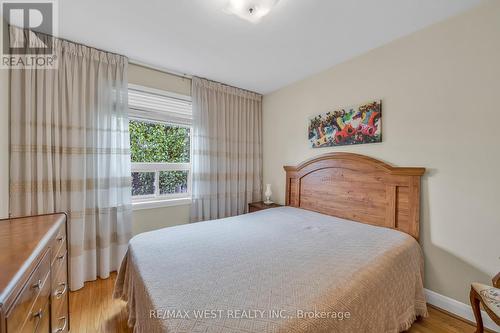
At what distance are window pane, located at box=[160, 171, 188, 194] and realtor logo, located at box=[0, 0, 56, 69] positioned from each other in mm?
1611

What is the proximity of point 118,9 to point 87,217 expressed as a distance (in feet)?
6.57

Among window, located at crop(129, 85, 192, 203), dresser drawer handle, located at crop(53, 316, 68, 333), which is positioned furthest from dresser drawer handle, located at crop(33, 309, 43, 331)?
window, located at crop(129, 85, 192, 203)

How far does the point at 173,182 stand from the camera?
10.1 feet

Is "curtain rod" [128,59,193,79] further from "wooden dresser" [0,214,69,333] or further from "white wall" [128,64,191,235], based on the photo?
"wooden dresser" [0,214,69,333]

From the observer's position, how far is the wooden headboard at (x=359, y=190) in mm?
2045

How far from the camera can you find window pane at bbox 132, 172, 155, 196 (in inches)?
109

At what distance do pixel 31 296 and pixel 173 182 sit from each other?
2231 millimetres

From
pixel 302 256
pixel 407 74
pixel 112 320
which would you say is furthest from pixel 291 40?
pixel 112 320

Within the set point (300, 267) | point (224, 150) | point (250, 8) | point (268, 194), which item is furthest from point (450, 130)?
point (224, 150)

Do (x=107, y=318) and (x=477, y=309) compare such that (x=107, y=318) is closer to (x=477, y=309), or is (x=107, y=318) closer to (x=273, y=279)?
(x=273, y=279)

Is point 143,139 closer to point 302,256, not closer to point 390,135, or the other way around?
point 302,256

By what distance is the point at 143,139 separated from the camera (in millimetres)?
2834

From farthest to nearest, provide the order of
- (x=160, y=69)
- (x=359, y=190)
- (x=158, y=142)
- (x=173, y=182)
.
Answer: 1. (x=173, y=182)
2. (x=158, y=142)
3. (x=160, y=69)
4. (x=359, y=190)

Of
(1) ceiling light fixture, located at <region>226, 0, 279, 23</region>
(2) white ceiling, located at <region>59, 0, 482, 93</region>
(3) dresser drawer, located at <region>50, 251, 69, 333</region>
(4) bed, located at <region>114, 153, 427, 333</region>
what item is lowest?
(3) dresser drawer, located at <region>50, 251, 69, 333</region>
